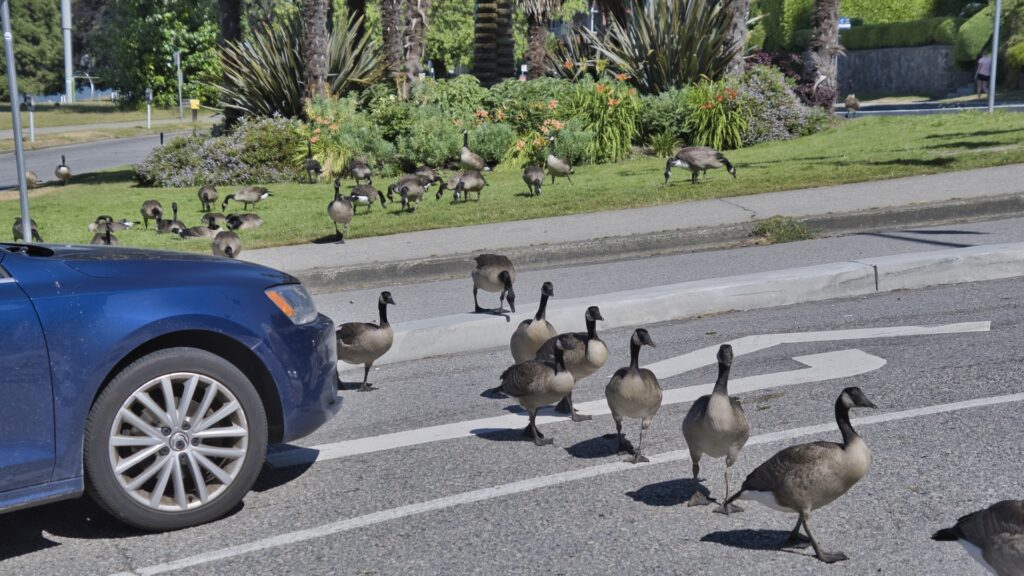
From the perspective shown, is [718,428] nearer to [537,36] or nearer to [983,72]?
[537,36]

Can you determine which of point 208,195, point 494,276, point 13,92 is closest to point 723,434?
point 494,276

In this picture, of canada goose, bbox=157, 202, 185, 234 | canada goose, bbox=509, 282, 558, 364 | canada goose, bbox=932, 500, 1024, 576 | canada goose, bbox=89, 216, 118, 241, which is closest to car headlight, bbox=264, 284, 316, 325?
canada goose, bbox=509, 282, 558, 364

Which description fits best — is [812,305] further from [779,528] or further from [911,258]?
[779,528]

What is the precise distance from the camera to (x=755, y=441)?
618 cm

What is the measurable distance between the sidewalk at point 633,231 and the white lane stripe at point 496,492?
6385 mm

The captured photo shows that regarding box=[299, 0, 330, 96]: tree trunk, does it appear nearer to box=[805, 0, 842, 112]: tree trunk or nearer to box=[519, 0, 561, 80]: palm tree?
box=[519, 0, 561, 80]: palm tree

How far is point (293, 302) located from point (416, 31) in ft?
82.2

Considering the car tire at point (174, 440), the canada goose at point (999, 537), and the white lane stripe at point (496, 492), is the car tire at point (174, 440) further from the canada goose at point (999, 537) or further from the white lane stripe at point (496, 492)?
the canada goose at point (999, 537)

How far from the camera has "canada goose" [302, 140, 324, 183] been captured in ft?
66.9

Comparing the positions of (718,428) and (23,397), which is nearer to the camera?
(23,397)

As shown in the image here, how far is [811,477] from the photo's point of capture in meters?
4.57

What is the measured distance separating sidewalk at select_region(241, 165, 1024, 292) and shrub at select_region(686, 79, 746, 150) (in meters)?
6.97

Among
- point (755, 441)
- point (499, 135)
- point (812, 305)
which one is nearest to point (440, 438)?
point (755, 441)

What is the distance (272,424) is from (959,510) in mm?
3297
